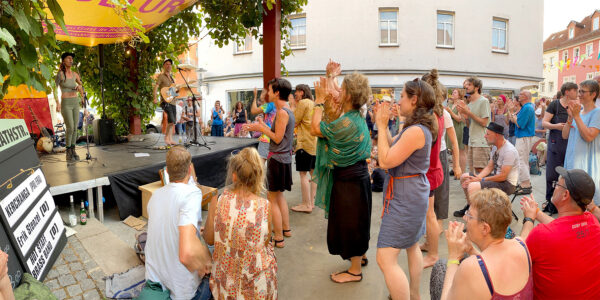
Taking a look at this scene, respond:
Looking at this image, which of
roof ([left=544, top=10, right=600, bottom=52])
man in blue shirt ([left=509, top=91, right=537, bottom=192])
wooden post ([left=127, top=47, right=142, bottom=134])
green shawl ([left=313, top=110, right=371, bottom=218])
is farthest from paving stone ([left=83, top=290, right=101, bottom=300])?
roof ([left=544, top=10, right=600, bottom=52])

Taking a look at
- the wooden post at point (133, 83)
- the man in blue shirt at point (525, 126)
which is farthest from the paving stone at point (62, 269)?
the wooden post at point (133, 83)

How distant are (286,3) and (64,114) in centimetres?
413

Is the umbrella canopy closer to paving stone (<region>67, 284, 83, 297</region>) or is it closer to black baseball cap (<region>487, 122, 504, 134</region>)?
paving stone (<region>67, 284, 83, 297</region>)

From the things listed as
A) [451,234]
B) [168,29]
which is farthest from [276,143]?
[168,29]

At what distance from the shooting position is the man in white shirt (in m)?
2.31

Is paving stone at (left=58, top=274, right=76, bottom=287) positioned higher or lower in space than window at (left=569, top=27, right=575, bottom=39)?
lower

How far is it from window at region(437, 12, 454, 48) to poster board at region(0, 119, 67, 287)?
1496cm

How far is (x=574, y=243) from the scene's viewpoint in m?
1.83

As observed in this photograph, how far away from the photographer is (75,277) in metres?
2.62

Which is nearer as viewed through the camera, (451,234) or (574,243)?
(451,234)

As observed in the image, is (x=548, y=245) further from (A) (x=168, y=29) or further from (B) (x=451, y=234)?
(A) (x=168, y=29)

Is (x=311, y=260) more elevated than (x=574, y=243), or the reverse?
(x=574, y=243)

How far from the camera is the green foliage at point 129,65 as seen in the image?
8.37 metres

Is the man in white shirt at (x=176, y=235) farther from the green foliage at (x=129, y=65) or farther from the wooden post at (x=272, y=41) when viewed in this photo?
the green foliage at (x=129, y=65)
